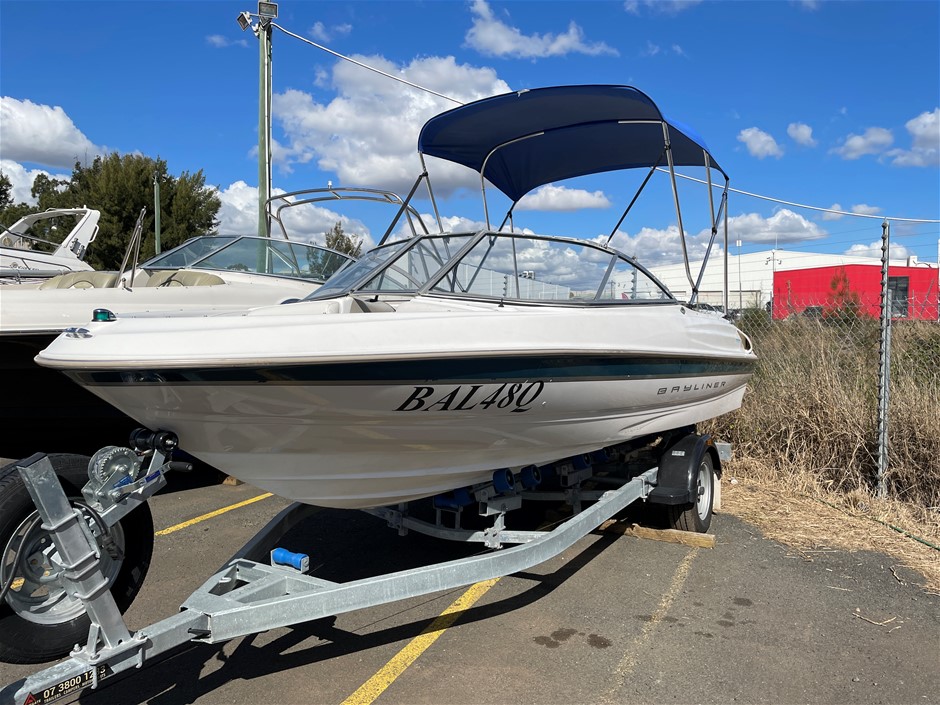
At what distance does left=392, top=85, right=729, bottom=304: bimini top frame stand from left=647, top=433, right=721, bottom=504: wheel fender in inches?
43.4

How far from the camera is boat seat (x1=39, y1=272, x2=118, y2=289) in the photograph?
6539 millimetres

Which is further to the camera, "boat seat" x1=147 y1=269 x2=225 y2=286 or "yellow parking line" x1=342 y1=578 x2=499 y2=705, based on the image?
"boat seat" x1=147 y1=269 x2=225 y2=286

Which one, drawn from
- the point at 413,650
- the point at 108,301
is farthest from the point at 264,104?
the point at 413,650

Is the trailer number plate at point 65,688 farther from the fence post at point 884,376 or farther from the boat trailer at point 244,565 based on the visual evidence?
the fence post at point 884,376

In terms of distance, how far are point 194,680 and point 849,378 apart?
5828mm

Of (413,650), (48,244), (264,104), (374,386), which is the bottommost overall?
(413,650)

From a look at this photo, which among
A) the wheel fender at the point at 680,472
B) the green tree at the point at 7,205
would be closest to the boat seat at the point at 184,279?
the wheel fender at the point at 680,472

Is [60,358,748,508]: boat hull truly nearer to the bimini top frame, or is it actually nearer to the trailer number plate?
the trailer number plate

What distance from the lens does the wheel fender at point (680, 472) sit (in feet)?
14.6

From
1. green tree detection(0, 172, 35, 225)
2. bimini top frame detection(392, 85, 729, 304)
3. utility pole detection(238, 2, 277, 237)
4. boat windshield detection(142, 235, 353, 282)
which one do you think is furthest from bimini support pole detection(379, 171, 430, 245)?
green tree detection(0, 172, 35, 225)

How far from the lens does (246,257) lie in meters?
7.46

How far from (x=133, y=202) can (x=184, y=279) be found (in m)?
22.5

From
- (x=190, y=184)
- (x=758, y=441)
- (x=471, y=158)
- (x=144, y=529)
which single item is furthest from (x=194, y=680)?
(x=190, y=184)

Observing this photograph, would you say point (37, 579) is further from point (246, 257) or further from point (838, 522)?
point (246, 257)
